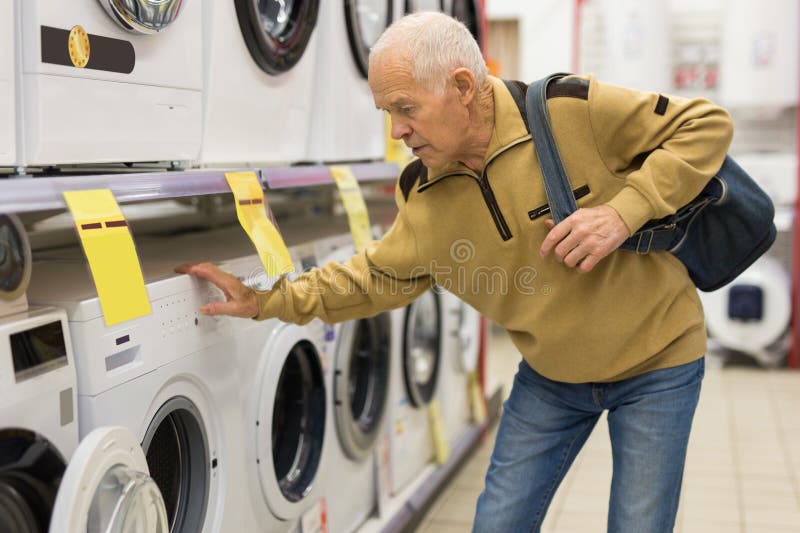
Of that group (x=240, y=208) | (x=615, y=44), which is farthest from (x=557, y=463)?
(x=615, y=44)

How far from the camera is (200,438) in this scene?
6.13ft

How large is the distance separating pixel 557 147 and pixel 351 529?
1543 mm

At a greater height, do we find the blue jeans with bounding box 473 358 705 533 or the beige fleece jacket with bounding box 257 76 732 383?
the beige fleece jacket with bounding box 257 76 732 383

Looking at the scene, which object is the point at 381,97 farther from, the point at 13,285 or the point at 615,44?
the point at 615,44

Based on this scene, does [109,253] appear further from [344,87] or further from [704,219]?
[344,87]

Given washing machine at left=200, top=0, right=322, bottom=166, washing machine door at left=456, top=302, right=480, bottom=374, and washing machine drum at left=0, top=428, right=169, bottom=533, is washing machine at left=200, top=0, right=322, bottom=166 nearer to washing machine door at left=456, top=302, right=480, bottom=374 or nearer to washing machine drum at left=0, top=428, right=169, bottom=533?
washing machine drum at left=0, top=428, right=169, bottom=533

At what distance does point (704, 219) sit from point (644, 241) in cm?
19

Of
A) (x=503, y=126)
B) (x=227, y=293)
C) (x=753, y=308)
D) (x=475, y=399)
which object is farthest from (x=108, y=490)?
(x=753, y=308)

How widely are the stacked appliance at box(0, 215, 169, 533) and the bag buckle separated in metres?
1.01

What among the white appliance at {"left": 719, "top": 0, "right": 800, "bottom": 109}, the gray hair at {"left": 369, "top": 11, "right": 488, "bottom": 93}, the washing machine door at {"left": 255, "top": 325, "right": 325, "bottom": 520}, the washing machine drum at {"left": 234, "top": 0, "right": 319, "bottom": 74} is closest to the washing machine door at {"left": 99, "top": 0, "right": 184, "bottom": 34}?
the washing machine drum at {"left": 234, "top": 0, "right": 319, "bottom": 74}

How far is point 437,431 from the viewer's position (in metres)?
3.45

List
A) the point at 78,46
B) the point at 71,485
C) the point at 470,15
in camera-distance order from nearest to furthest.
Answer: the point at 71,485 < the point at 78,46 < the point at 470,15

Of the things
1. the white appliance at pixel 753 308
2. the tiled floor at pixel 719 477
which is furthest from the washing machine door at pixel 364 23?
the white appliance at pixel 753 308

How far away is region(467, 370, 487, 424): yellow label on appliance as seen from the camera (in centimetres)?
402
